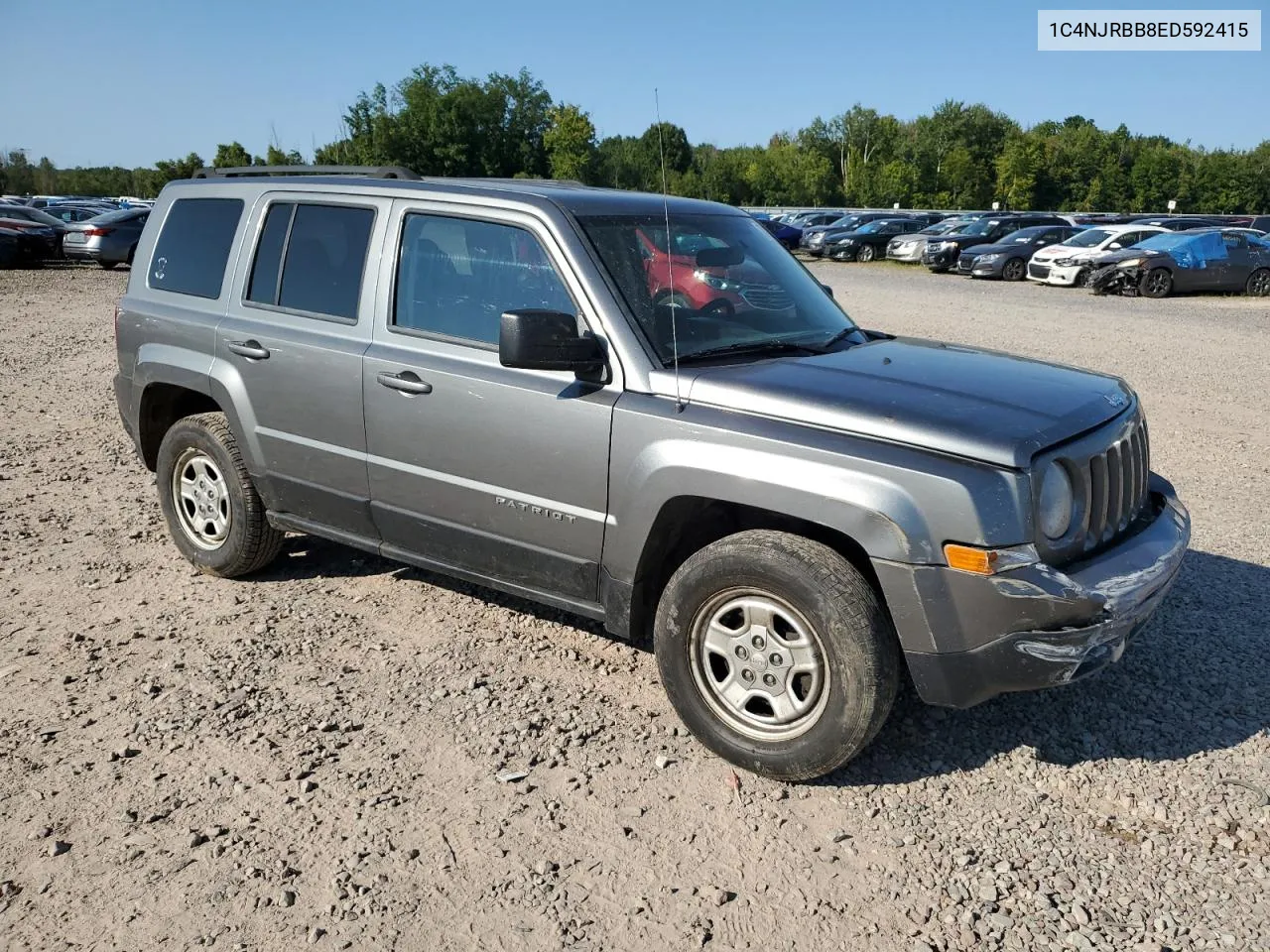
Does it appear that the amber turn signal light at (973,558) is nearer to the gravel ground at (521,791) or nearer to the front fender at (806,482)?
the front fender at (806,482)

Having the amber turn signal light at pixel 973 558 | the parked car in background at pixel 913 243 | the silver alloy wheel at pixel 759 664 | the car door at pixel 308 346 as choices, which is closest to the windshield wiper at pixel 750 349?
the silver alloy wheel at pixel 759 664

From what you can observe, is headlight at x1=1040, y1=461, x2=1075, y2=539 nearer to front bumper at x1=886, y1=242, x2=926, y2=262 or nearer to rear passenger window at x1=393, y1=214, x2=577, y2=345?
rear passenger window at x1=393, y1=214, x2=577, y2=345

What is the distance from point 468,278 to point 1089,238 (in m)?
24.5

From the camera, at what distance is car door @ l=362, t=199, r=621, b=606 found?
3908mm

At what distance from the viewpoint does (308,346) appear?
462cm

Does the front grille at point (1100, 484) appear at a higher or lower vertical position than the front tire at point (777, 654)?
higher

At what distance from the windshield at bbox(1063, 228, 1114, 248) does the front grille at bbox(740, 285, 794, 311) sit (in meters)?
23.0

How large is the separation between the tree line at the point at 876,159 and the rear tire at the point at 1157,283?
145 feet

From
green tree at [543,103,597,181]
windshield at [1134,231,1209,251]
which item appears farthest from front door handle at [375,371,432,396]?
green tree at [543,103,597,181]

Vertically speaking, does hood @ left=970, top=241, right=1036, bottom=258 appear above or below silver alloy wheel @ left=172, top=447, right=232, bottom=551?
above

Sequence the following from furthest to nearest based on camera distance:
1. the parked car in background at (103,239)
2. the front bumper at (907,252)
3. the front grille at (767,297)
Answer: the front bumper at (907,252), the parked car in background at (103,239), the front grille at (767,297)

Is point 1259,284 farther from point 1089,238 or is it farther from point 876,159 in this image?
point 876,159

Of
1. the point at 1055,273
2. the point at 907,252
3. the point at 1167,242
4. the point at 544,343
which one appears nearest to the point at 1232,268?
→ the point at 1167,242

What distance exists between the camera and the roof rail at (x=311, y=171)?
15.9ft
